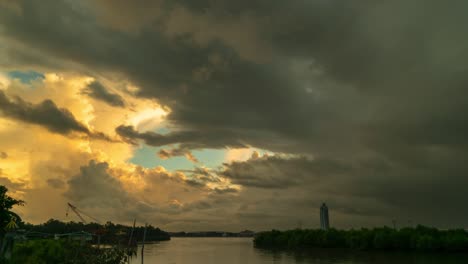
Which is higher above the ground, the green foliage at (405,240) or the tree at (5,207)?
the tree at (5,207)

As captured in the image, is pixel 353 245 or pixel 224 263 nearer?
pixel 224 263

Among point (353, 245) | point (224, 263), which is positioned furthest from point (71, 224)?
point (353, 245)

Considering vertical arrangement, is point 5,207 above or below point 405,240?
above

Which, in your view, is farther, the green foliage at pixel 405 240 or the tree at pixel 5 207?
the green foliage at pixel 405 240

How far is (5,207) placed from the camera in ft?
107

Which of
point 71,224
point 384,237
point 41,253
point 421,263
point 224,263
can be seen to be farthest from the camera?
point 71,224

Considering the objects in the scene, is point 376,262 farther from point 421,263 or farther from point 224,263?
point 224,263

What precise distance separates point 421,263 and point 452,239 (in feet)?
209

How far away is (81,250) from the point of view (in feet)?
96.5

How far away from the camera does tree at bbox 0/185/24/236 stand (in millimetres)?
32125

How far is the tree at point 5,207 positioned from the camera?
32125 millimetres

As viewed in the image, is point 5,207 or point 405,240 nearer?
point 5,207

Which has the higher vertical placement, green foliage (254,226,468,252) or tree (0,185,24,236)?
tree (0,185,24,236)

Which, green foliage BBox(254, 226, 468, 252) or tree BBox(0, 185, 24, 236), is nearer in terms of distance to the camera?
tree BBox(0, 185, 24, 236)
